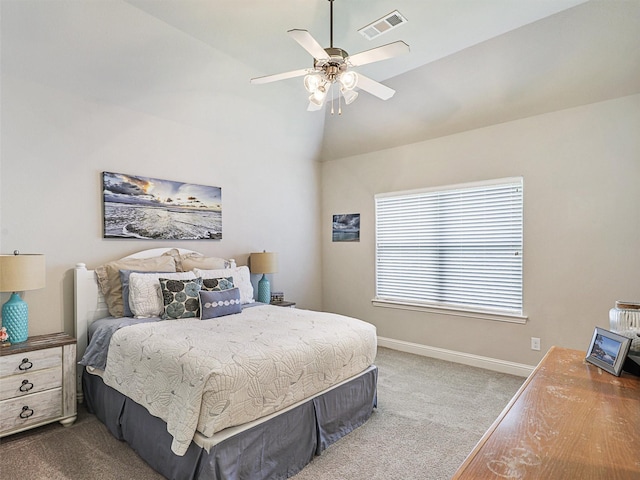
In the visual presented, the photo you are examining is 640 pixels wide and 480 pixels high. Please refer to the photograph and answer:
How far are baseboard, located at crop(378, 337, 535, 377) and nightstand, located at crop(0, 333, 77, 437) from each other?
139 inches

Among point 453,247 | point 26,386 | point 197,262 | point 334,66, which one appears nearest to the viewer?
point 334,66

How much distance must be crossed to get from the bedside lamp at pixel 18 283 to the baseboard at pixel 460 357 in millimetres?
3857

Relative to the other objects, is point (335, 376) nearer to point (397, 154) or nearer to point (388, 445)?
point (388, 445)

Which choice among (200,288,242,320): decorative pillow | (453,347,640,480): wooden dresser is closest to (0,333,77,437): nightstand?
(200,288,242,320): decorative pillow

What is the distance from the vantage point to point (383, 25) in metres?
2.90

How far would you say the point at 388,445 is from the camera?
8.04ft

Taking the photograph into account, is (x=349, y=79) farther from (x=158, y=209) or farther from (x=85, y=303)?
(x=85, y=303)

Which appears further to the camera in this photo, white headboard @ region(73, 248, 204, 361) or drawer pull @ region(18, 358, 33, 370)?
white headboard @ region(73, 248, 204, 361)

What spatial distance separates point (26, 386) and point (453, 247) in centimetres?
424

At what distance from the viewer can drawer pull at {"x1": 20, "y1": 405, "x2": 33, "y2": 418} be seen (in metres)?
2.47

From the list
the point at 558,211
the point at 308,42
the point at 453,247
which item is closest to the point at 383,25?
the point at 308,42

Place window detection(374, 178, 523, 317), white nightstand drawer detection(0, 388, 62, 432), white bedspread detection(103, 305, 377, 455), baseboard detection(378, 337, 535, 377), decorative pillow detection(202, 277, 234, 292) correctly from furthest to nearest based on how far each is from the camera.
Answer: window detection(374, 178, 523, 317) → baseboard detection(378, 337, 535, 377) → decorative pillow detection(202, 277, 234, 292) → white nightstand drawer detection(0, 388, 62, 432) → white bedspread detection(103, 305, 377, 455)

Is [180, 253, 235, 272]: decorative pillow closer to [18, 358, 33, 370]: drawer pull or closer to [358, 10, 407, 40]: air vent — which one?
[18, 358, 33, 370]: drawer pull

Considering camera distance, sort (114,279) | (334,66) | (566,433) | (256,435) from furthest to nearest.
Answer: (114,279) → (334,66) → (256,435) → (566,433)
